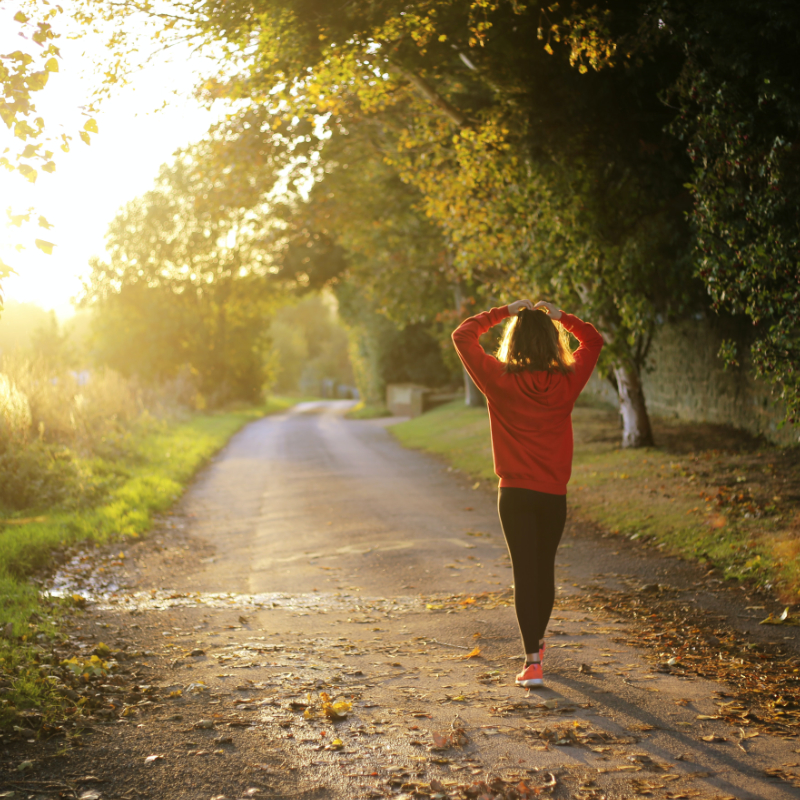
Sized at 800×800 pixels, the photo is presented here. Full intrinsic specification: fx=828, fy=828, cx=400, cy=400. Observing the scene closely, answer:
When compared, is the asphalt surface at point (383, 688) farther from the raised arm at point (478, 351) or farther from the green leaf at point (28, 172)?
the green leaf at point (28, 172)

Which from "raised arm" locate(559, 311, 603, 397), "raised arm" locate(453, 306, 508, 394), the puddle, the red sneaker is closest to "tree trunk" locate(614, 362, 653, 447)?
the puddle

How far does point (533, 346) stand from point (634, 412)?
10461 millimetres

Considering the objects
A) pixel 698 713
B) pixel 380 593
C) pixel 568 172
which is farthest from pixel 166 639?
pixel 568 172

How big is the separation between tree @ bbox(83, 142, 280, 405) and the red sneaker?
100ft

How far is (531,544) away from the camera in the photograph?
488 centimetres

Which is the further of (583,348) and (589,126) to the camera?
(589,126)

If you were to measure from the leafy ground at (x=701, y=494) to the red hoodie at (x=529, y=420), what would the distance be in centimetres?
313

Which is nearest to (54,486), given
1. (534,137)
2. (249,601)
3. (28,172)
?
(249,601)

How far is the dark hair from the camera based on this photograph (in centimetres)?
474

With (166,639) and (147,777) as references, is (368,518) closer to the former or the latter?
(166,639)

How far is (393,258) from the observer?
862 inches

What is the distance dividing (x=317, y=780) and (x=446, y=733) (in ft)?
2.47

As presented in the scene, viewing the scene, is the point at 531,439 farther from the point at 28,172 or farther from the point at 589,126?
the point at 589,126

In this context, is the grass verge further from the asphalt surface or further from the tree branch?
the tree branch
